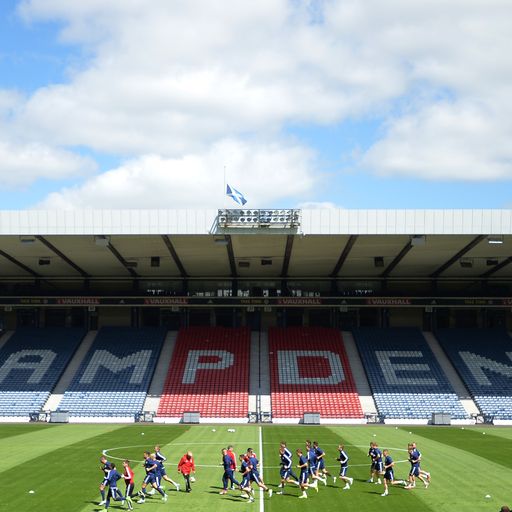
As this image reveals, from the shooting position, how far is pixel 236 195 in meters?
49.5

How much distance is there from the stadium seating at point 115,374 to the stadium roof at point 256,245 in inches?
238

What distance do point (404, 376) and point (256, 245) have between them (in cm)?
1738

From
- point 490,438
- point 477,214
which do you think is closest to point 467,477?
point 490,438

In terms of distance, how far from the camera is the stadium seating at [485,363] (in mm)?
55906

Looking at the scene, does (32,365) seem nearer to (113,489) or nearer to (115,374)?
(115,374)

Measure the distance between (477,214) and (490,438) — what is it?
50.2ft

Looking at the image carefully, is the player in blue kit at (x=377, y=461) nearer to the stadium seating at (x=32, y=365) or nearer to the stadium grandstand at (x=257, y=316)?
the stadium grandstand at (x=257, y=316)

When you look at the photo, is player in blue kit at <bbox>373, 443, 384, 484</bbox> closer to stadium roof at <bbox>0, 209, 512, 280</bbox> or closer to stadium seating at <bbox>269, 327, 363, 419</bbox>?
stadium roof at <bbox>0, 209, 512, 280</bbox>

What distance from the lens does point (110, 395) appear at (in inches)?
2235

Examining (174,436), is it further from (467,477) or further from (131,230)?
(467,477)

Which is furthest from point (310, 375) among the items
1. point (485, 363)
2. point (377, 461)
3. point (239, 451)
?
point (377, 461)

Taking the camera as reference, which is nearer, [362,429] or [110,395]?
[362,429]

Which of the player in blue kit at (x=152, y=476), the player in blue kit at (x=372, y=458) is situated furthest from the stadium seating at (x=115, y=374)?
the player in blue kit at (x=152, y=476)

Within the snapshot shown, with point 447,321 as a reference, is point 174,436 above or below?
below
